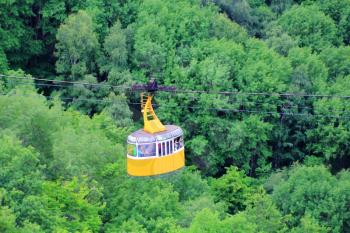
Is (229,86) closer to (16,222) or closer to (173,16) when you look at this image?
(173,16)

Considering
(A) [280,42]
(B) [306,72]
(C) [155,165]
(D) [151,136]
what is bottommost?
(C) [155,165]

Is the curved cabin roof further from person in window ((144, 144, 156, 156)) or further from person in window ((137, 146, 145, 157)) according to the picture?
person in window ((137, 146, 145, 157))

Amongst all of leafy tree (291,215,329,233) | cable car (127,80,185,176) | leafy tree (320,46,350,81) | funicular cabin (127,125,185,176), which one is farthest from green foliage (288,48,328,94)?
cable car (127,80,185,176)

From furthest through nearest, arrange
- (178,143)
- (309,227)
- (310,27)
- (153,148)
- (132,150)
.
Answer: (310,27) → (309,227) → (178,143) → (132,150) → (153,148)

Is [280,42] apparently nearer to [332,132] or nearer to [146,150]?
[332,132]

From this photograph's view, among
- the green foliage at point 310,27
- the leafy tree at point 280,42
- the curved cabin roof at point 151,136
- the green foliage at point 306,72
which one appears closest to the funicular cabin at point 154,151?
the curved cabin roof at point 151,136

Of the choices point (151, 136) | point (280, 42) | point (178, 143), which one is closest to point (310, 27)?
point (280, 42)

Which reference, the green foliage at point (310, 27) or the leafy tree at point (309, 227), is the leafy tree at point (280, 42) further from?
the leafy tree at point (309, 227)
